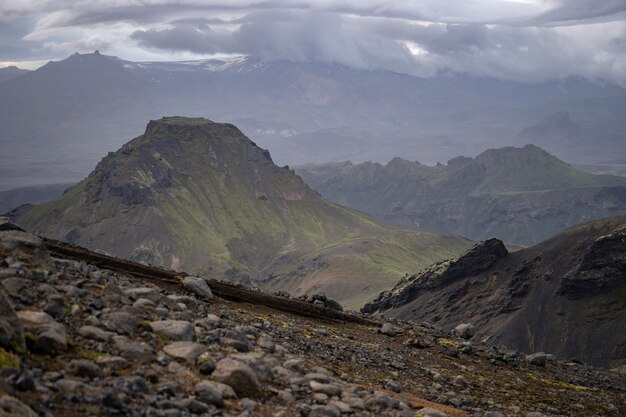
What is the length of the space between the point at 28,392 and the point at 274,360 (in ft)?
29.5

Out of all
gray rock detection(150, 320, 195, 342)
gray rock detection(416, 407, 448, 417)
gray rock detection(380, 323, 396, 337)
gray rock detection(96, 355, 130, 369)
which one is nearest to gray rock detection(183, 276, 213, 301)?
gray rock detection(380, 323, 396, 337)

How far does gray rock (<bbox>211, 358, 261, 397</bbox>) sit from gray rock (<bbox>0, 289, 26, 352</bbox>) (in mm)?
4836

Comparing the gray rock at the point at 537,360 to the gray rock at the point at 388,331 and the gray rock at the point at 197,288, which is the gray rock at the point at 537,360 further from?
the gray rock at the point at 197,288

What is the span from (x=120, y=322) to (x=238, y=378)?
12.8 ft

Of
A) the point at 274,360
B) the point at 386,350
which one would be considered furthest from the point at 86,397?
the point at 386,350

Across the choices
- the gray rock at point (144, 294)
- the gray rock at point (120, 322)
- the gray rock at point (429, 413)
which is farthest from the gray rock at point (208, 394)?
the gray rock at point (144, 294)

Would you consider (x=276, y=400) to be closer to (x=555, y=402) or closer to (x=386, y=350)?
(x=386, y=350)

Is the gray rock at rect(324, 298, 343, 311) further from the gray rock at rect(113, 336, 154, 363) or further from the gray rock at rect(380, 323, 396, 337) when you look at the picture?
the gray rock at rect(113, 336, 154, 363)

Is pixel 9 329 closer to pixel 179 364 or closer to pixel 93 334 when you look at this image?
pixel 93 334

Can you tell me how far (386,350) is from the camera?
119 feet

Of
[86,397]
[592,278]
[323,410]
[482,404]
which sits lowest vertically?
[592,278]

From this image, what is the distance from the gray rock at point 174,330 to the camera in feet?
67.6

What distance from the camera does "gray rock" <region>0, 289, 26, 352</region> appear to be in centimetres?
1573

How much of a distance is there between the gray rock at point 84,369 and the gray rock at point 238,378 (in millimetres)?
3248
